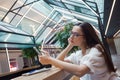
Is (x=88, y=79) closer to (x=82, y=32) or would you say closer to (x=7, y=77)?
(x=82, y=32)

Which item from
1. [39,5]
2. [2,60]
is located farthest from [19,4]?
[2,60]

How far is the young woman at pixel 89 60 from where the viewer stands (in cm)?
114

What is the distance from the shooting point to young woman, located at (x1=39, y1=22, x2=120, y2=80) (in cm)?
114

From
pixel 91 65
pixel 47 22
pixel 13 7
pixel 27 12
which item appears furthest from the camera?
pixel 47 22

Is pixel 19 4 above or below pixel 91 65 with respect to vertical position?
above

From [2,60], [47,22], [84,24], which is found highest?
[47,22]

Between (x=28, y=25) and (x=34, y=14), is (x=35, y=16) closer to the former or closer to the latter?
(x=34, y=14)

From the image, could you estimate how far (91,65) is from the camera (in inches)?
45.3

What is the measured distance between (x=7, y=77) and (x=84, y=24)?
2.09ft

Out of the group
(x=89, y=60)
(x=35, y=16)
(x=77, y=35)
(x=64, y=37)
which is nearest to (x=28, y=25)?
(x=35, y=16)

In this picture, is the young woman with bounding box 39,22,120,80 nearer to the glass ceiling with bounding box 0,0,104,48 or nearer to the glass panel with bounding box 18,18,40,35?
the glass ceiling with bounding box 0,0,104,48

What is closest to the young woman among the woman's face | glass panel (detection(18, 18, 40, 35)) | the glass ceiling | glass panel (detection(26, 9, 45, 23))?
the woman's face

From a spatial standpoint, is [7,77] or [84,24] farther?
[7,77]

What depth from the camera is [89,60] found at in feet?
3.80
